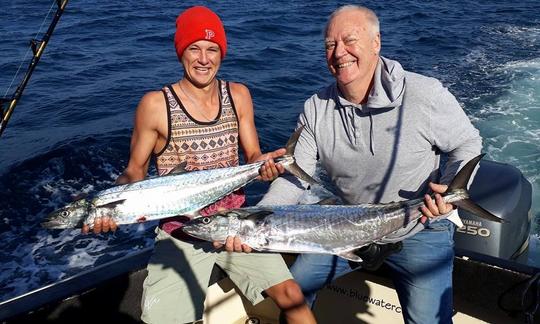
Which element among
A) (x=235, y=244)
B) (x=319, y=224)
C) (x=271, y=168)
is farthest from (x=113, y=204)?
(x=319, y=224)

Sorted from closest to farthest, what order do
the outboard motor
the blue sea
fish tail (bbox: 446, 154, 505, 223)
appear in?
1. fish tail (bbox: 446, 154, 505, 223)
2. the outboard motor
3. the blue sea

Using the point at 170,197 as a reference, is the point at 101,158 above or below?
below

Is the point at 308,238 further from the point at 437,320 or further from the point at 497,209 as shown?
the point at 497,209

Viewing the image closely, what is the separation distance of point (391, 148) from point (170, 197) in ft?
4.52

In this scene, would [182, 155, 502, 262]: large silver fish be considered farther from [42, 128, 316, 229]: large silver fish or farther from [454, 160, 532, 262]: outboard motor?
[454, 160, 532, 262]: outboard motor

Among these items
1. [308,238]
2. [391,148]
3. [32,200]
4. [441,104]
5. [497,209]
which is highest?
[441,104]

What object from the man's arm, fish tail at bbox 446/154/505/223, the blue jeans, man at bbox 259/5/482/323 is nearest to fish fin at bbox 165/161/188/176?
the man's arm

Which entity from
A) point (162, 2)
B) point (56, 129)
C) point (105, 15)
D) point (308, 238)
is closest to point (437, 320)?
point (308, 238)

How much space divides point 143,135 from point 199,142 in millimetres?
348

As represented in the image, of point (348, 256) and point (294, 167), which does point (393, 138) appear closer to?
point (294, 167)

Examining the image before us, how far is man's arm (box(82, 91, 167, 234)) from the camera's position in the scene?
3043 mm

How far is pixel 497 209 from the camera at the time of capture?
440cm

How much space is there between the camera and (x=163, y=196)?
3080mm

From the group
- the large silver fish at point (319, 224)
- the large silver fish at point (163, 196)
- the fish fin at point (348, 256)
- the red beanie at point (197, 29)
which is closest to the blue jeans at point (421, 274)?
the large silver fish at point (319, 224)
